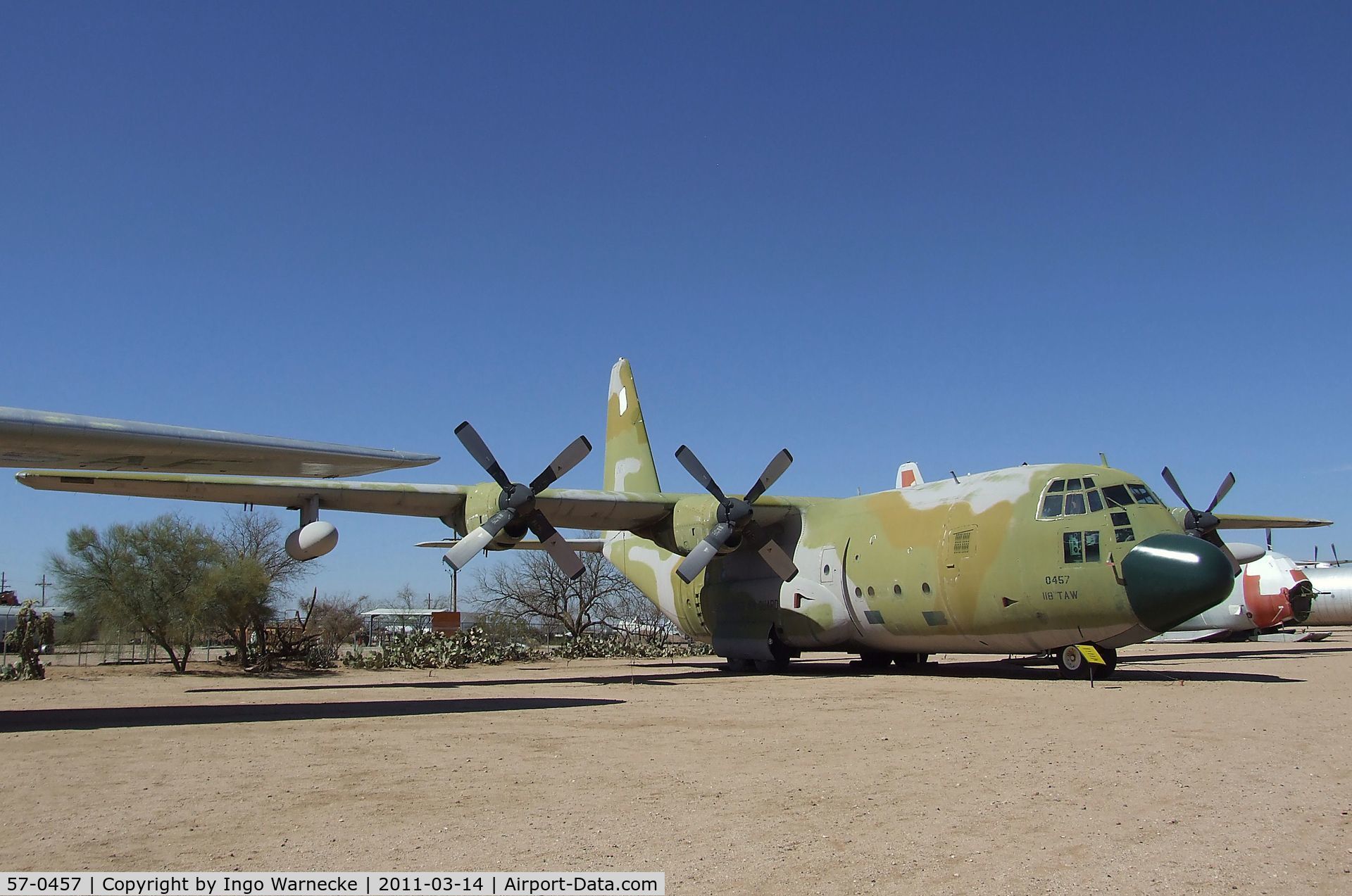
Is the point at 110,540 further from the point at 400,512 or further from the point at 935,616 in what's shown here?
the point at 935,616

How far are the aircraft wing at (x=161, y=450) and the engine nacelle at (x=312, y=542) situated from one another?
5.94 m

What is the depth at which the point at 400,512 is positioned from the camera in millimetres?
21062

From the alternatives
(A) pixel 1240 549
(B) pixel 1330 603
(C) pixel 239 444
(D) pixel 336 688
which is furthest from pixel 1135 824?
(B) pixel 1330 603

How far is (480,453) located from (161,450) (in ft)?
31.5

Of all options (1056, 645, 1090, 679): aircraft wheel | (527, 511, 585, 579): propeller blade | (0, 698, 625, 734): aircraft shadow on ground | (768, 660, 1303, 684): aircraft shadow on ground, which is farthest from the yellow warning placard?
(527, 511, 585, 579): propeller blade

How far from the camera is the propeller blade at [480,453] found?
759 inches

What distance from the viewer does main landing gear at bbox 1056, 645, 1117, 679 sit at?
57.8 feet

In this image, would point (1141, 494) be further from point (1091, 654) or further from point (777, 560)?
point (777, 560)

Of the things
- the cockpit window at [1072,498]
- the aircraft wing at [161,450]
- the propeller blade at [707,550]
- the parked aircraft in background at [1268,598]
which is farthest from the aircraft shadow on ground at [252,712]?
the parked aircraft in background at [1268,598]

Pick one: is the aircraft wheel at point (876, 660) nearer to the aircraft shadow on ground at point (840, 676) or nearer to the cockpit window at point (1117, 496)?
the aircraft shadow on ground at point (840, 676)

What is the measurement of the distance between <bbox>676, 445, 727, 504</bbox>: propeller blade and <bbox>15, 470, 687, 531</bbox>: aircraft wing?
130 cm

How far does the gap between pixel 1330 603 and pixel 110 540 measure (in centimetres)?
4742
